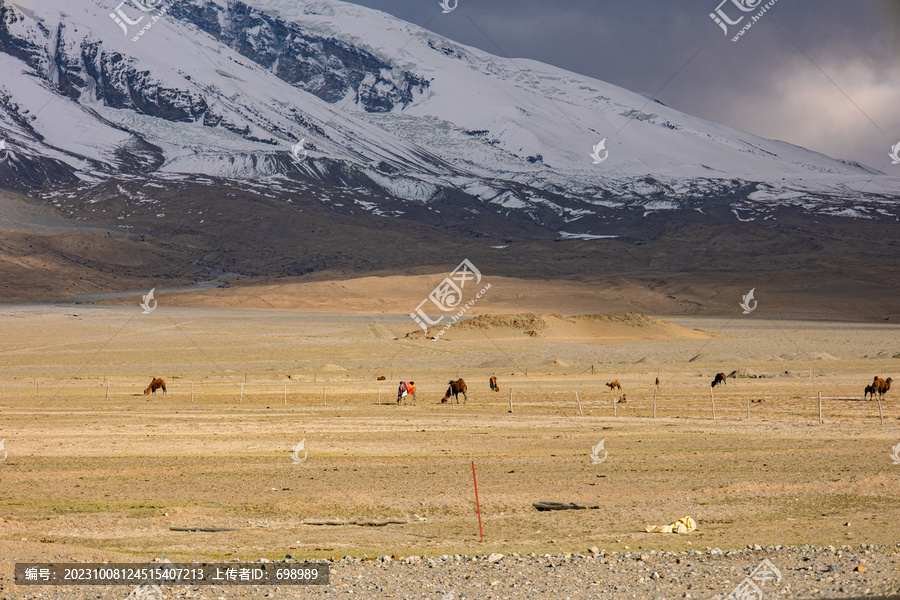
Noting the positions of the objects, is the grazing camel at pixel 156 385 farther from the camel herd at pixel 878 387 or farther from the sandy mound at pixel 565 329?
the sandy mound at pixel 565 329

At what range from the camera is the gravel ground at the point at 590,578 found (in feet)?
27.8

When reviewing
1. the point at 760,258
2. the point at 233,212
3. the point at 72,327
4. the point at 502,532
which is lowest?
the point at 502,532

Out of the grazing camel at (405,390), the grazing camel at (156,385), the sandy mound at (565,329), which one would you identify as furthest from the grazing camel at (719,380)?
the sandy mound at (565,329)

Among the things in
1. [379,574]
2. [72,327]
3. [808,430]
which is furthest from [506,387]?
[72,327]

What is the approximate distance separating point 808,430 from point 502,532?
14.8 metres

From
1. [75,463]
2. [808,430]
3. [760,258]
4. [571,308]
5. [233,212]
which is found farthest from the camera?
[233,212]

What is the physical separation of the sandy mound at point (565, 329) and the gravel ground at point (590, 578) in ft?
182

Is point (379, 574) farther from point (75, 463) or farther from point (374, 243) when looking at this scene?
point (374, 243)

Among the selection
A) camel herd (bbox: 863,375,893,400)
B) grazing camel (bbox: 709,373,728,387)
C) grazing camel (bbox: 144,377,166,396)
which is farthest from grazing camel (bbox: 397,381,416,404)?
camel herd (bbox: 863,375,893,400)

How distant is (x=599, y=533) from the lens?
1194 cm

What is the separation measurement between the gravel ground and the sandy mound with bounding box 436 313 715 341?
55426mm

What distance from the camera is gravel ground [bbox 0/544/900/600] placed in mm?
8477

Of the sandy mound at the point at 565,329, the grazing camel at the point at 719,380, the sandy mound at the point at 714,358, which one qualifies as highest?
the sandy mound at the point at 565,329

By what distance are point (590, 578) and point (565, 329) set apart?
196 feet
